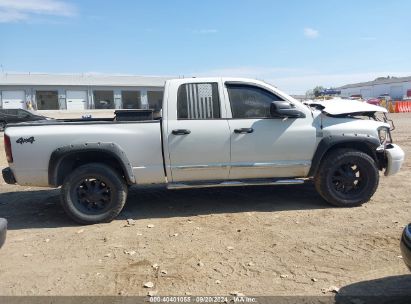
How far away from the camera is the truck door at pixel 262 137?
6066mm

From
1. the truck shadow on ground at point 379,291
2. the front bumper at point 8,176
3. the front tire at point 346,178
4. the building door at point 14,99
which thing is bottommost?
the truck shadow on ground at point 379,291

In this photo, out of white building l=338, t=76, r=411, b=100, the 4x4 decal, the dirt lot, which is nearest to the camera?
the dirt lot

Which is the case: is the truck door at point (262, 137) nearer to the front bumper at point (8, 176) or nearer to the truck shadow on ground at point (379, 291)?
the truck shadow on ground at point (379, 291)

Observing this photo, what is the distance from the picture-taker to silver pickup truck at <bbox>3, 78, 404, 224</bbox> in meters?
5.82

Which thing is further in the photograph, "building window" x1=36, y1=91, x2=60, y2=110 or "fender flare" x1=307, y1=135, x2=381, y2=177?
"building window" x1=36, y1=91, x2=60, y2=110

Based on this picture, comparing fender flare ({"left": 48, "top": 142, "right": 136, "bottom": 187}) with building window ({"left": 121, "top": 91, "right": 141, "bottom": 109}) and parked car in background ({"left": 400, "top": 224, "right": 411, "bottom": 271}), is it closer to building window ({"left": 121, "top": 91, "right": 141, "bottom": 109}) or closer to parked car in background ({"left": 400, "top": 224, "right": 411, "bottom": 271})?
parked car in background ({"left": 400, "top": 224, "right": 411, "bottom": 271})

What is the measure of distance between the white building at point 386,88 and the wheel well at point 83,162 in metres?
93.0

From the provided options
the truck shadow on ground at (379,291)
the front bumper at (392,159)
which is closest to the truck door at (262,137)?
the front bumper at (392,159)

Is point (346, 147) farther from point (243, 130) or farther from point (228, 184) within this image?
point (228, 184)

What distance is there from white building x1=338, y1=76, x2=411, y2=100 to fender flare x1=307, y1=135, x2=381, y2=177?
299ft

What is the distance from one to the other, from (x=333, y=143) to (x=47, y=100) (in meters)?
48.5

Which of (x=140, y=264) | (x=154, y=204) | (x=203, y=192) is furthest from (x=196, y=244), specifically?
(x=203, y=192)

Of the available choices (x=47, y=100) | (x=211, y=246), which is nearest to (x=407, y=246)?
(x=211, y=246)

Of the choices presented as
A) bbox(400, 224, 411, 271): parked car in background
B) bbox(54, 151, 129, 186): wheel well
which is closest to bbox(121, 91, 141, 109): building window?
bbox(54, 151, 129, 186): wheel well
